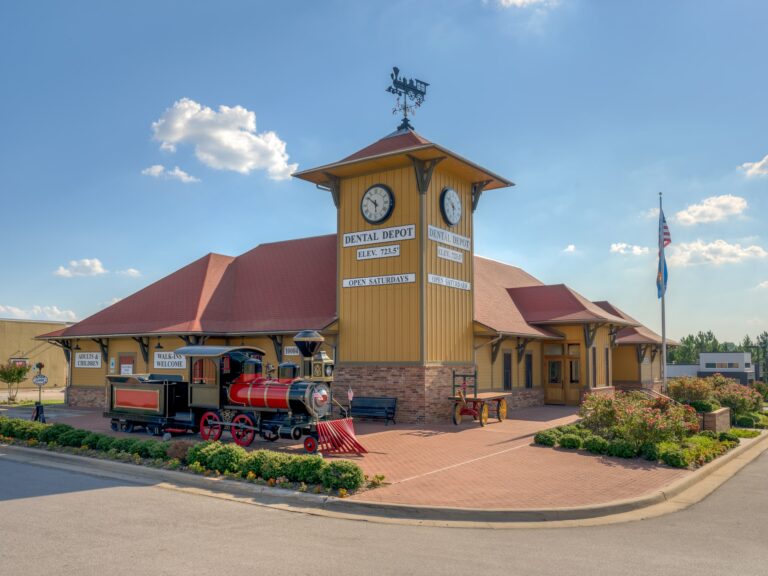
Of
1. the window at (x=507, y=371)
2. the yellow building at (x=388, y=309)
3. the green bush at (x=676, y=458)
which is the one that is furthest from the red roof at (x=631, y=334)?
the green bush at (x=676, y=458)

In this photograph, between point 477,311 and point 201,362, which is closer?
point 201,362

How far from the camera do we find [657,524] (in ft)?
31.6

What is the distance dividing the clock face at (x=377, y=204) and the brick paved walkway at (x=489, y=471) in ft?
25.1

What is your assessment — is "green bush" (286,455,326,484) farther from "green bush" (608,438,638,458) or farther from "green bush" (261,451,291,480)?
"green bush" (608,438,638,458)

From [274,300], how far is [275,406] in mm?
11318

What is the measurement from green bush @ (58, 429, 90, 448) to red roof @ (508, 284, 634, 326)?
19.7 m

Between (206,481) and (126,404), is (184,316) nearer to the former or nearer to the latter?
(126,404)

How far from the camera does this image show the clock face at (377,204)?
2262cm

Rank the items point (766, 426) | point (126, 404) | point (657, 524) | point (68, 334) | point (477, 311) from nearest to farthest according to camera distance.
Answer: point (657, 524) → point (126, 404) → point (766, 426) → point (477, 311) → point (68, 334)


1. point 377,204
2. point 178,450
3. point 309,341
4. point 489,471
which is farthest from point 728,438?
point 178,450

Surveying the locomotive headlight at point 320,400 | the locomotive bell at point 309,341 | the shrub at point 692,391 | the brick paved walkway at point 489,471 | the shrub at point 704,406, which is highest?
the locomotive bell at point 309,341

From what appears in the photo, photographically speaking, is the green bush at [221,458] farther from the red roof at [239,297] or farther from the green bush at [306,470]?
the red roof at [239,297]

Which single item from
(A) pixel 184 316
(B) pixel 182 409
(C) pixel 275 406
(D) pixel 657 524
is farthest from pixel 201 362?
(D) pixel 657 524

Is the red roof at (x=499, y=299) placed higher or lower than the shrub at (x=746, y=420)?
higher
